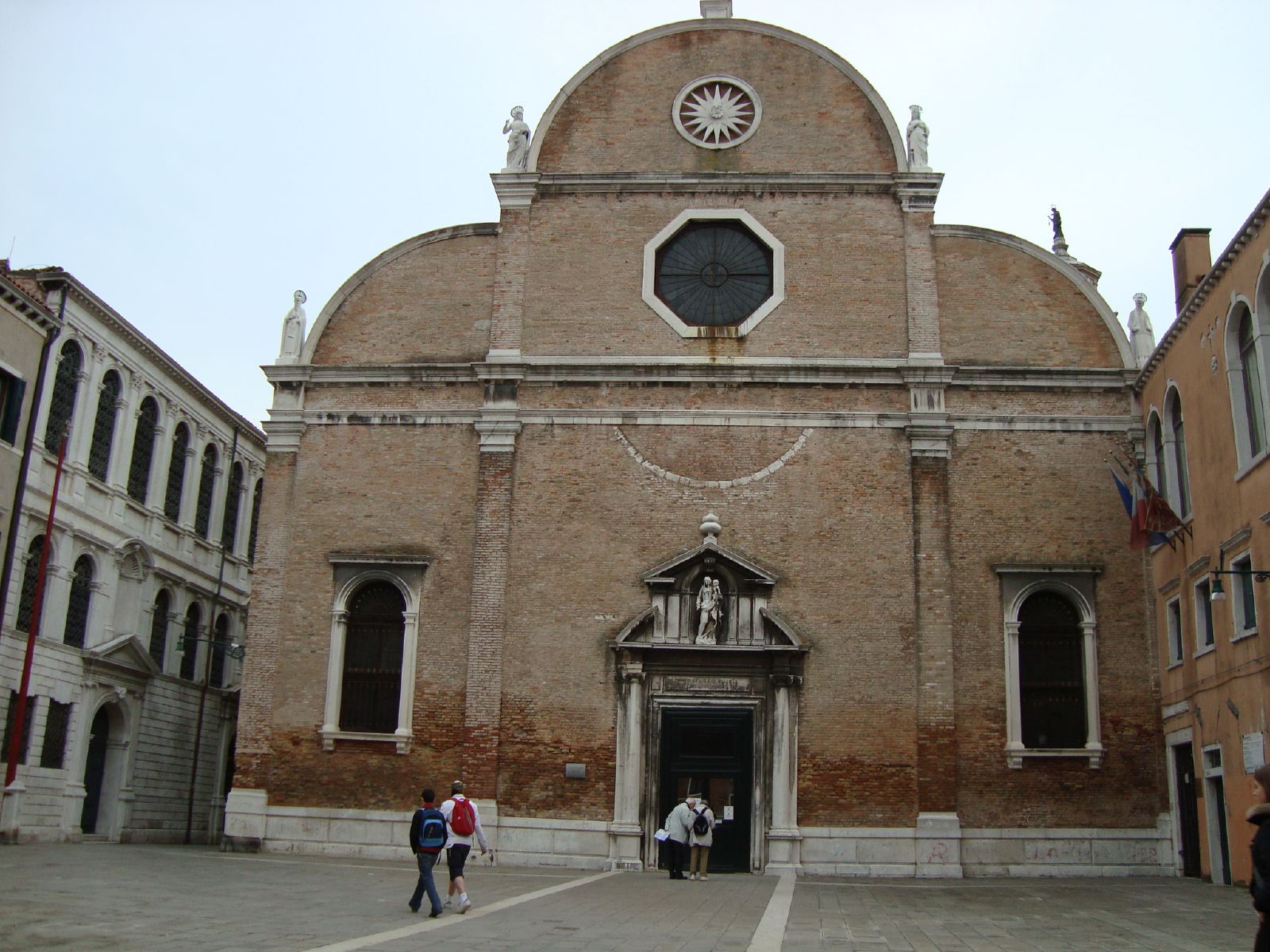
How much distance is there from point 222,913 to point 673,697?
1094 centimetres

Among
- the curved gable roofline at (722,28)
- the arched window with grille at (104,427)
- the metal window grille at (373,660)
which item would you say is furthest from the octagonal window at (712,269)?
the arched window with grille at (104,427)

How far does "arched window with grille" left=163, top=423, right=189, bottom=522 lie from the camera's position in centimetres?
3069

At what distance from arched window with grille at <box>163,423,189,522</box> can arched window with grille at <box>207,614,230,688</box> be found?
360 centimetres

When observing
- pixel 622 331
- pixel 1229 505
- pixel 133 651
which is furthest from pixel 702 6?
pixel 133 651

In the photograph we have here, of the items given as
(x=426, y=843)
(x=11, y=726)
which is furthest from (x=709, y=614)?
(x=11, y=726)

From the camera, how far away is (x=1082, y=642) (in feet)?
73.7

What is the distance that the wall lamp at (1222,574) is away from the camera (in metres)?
16.9

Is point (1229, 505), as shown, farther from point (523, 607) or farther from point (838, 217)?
point (523, 607)

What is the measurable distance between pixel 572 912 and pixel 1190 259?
15729 mm

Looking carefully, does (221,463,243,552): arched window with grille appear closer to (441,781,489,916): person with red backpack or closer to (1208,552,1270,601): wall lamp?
(441,781,489,916): person with red backpack

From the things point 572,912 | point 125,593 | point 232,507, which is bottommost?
point 572,912

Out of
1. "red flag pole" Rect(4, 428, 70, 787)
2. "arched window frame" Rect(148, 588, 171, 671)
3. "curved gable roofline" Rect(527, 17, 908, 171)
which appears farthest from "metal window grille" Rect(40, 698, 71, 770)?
"curved gable roofline" Rect(527, 17, 908, 171)

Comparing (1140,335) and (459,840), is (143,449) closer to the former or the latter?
(459,840)

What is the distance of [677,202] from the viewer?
25.1 meters
